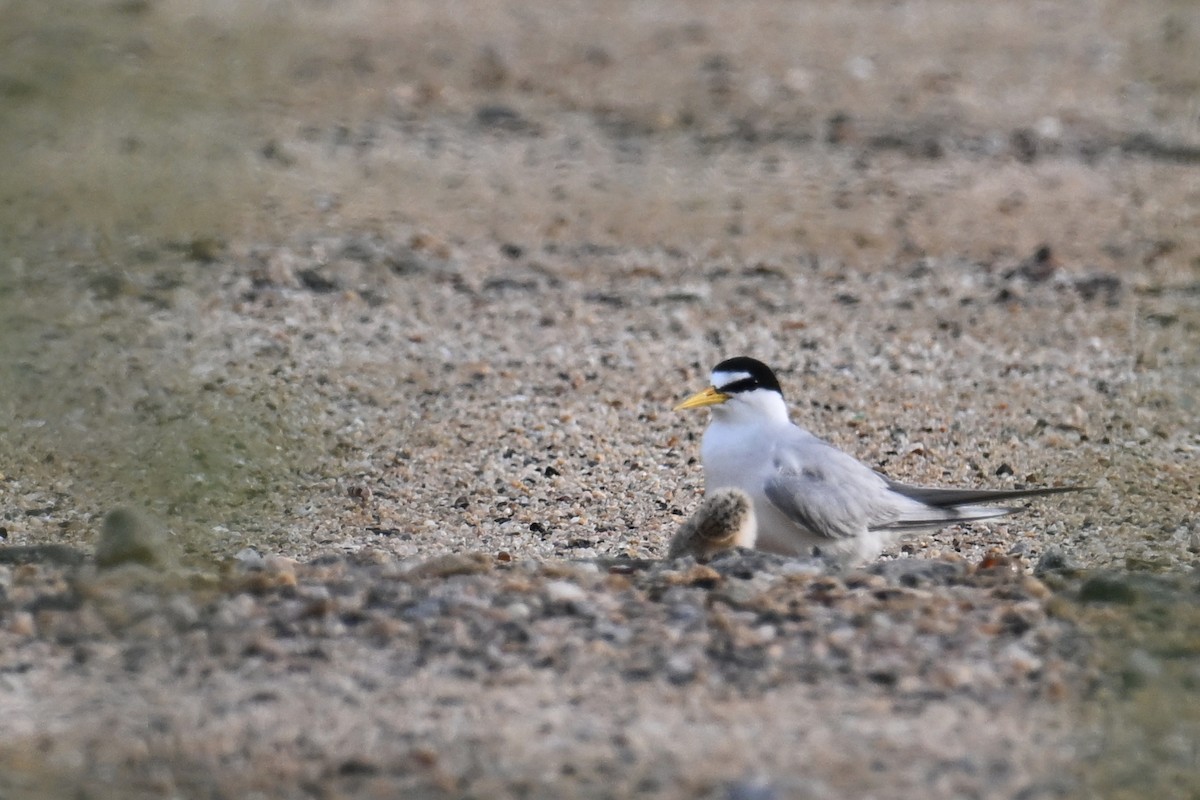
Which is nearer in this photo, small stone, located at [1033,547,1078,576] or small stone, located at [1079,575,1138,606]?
small stone, located at [1079,575,1138,606]

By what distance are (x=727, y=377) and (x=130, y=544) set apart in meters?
1.90

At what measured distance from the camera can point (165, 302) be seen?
735cm

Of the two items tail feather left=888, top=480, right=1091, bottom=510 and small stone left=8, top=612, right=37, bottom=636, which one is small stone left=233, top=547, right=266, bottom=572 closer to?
small stone left=8, top=612, right=37, bottom=636

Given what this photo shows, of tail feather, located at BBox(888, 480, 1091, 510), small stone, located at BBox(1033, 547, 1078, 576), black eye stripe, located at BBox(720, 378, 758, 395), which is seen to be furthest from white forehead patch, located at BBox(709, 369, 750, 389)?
small stone, located at BBox(1033, 547, 1078, 576)

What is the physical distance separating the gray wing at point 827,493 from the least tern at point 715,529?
182mm

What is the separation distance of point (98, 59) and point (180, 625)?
1.19 meters

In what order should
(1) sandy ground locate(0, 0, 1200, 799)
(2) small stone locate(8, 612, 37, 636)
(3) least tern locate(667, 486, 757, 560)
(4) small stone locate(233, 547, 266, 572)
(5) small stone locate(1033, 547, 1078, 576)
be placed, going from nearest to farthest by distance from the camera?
(1) sandy ground locate(0, 0, 1200, 799) → (2) small stone locate(8, 612, 37, 636) → (4) small stone locate(233, 547, 266, 572) → (5) small stone locate(1033, 547, 1078, 576) → (3) least tern locate(667, 486, 757, 560)

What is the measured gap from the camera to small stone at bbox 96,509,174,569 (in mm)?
4422

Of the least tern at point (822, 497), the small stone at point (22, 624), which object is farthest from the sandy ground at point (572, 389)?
the least tern at point (822, 497)

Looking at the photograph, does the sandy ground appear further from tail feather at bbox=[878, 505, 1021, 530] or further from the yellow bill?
the yellow bill

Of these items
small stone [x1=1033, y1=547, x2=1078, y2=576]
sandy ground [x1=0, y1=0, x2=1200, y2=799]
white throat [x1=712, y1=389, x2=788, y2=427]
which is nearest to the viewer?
sandy ground [x1=0, y1=0, x2=1200, y2=799]

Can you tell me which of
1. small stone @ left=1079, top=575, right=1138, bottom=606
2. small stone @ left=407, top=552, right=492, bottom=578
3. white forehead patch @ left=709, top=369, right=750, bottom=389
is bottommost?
small stone @ left=1079, top=575, right=1138, bottom=606

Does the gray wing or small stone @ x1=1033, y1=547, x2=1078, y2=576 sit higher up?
the gray wing

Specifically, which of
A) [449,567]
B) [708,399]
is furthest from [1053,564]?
[449,567]
